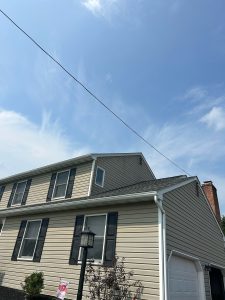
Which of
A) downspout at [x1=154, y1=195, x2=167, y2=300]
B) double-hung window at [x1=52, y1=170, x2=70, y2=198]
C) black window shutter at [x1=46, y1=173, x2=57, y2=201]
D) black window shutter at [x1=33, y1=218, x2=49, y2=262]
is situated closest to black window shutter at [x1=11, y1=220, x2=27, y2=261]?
black window shutter at [x1=33, y1=218, x2=49, y2=262]

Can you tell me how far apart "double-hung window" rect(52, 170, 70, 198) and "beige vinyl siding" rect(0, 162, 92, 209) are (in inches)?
26.1

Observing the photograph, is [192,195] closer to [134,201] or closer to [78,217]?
[134,201]

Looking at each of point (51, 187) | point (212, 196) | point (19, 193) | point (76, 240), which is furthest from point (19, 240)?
point (212, 196)

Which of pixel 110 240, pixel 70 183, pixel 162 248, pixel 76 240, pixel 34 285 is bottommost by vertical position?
pixel 34 285

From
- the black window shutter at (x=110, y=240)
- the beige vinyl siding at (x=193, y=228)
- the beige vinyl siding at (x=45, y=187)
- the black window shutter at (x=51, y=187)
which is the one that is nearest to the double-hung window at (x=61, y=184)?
the black window shutter at (x=51, y=187)

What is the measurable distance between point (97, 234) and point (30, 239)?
13.0ft

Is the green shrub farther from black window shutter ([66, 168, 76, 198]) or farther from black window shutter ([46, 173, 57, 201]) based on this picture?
black window shutter ([46, 173, 57, 201])

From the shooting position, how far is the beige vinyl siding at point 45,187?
13000mm

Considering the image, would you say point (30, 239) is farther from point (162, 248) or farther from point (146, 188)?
point (162, 248)

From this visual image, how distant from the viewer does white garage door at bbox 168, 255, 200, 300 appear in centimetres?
848

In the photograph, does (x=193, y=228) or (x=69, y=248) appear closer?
(x=69, y=248)

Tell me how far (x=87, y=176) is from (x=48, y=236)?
3308mm

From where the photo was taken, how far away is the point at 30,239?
1202 cm

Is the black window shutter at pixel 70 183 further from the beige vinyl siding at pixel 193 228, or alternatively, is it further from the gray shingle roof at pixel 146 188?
the beige vinyl siding at pixel 193 228
